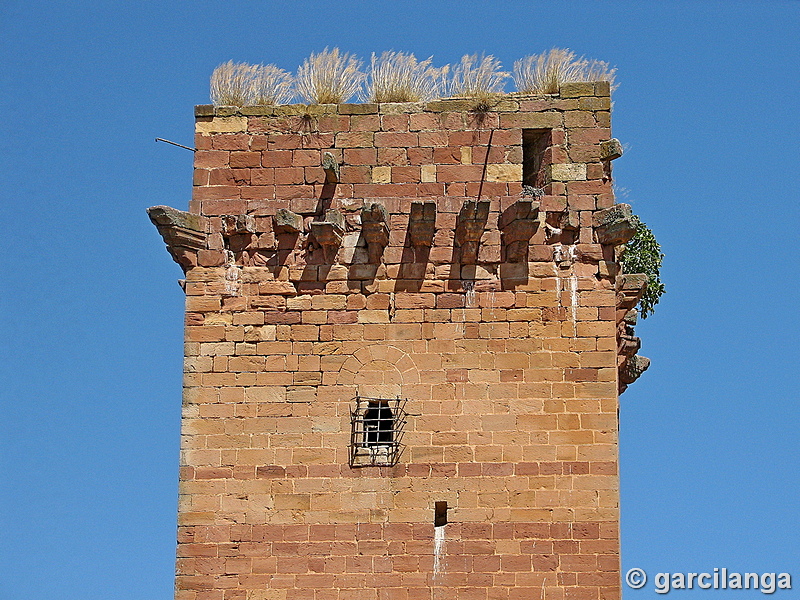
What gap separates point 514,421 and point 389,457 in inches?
48.9

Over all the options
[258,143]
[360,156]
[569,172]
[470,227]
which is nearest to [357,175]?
[360,156]

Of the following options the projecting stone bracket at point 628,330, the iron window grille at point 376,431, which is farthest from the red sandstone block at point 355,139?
the projecting stone bracket at point 628,330

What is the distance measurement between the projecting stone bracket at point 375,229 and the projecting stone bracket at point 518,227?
1.17 m

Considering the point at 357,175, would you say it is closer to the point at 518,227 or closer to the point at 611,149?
the point at 518,227

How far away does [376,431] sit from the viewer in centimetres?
1351

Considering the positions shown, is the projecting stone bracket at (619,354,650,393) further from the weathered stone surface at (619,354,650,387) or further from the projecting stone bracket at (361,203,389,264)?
the projecting stone bracket at (361,203,389,264)

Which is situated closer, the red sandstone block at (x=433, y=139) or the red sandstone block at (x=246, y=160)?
the red sandstone block at (x=433, y=139)

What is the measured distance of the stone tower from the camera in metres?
13.2

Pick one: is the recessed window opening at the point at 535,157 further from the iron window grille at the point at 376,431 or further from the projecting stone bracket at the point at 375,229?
the iron window grille at the point at 376,431

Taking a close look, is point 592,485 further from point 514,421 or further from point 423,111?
point 423,111

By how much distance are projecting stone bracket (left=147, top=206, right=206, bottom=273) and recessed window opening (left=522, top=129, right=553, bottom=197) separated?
10.8 feet

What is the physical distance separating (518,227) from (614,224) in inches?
36.7

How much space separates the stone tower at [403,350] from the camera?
521 inches

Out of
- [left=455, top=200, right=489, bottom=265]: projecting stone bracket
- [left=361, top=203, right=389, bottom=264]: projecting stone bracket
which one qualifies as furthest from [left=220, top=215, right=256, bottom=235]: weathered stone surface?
[left=455, top=200, right=489, bottom=265]: projecting stone bracket
